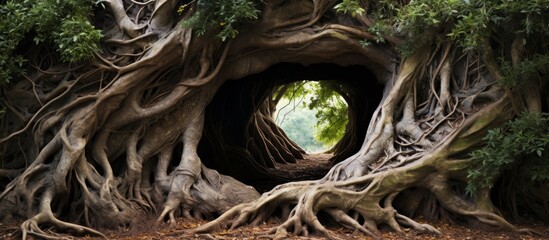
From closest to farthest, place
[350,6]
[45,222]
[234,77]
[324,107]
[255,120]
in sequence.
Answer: [45,222] → [350,6] → [234,77] → [255,120] → [324,107]

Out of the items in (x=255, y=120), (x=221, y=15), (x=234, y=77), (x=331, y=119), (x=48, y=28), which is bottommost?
(x=255, y=120)

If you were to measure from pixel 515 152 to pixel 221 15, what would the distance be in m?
3.22

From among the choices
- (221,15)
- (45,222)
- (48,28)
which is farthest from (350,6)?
(45,222)

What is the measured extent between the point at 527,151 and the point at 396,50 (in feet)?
6.35

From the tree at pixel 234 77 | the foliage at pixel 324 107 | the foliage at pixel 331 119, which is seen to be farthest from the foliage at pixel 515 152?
the foliage at pixel 331 119

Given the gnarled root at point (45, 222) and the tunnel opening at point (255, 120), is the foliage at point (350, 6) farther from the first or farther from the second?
the gnarled root at point (45, 222)

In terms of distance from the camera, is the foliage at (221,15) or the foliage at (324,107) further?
the foliage at (324,107)

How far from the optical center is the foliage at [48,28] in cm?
636

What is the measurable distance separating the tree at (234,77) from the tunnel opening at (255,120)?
8.07 ft

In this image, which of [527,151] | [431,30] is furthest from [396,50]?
[527,151]

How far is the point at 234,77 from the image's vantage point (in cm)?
753

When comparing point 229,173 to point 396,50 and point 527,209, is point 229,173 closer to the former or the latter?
point 396,50

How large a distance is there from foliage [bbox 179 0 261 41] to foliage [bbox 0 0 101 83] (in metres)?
1.04

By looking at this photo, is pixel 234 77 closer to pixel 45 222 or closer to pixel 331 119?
pixel 45 222
